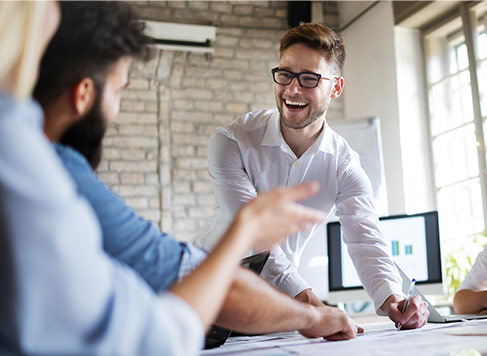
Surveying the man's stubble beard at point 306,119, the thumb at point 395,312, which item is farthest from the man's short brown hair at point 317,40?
the thumb at point 395,312

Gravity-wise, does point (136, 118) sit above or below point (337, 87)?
above

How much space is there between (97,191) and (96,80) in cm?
18

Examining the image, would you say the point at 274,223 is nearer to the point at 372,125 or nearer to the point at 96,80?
the point at 96,80

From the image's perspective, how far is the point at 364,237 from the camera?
7.27 feet

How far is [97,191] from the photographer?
99 cm

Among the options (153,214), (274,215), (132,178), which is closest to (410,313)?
(274,215)

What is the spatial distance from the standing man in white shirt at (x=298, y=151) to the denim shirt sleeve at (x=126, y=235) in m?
1.19

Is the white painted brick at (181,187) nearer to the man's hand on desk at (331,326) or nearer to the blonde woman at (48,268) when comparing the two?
the man's hand on desk at (331,326)

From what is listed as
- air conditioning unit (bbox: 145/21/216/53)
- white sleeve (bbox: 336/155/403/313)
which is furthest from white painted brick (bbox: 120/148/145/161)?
white sleeve (bbox: 336/155/403/313)

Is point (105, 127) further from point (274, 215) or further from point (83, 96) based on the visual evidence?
point (274, 215)

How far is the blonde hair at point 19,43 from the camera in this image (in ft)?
2.19

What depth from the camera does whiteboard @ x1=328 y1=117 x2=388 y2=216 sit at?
4539mm

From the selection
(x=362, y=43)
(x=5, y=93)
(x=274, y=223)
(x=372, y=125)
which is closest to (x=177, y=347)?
(x=274, y=223)

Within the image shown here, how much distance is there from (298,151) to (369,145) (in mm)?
2282
